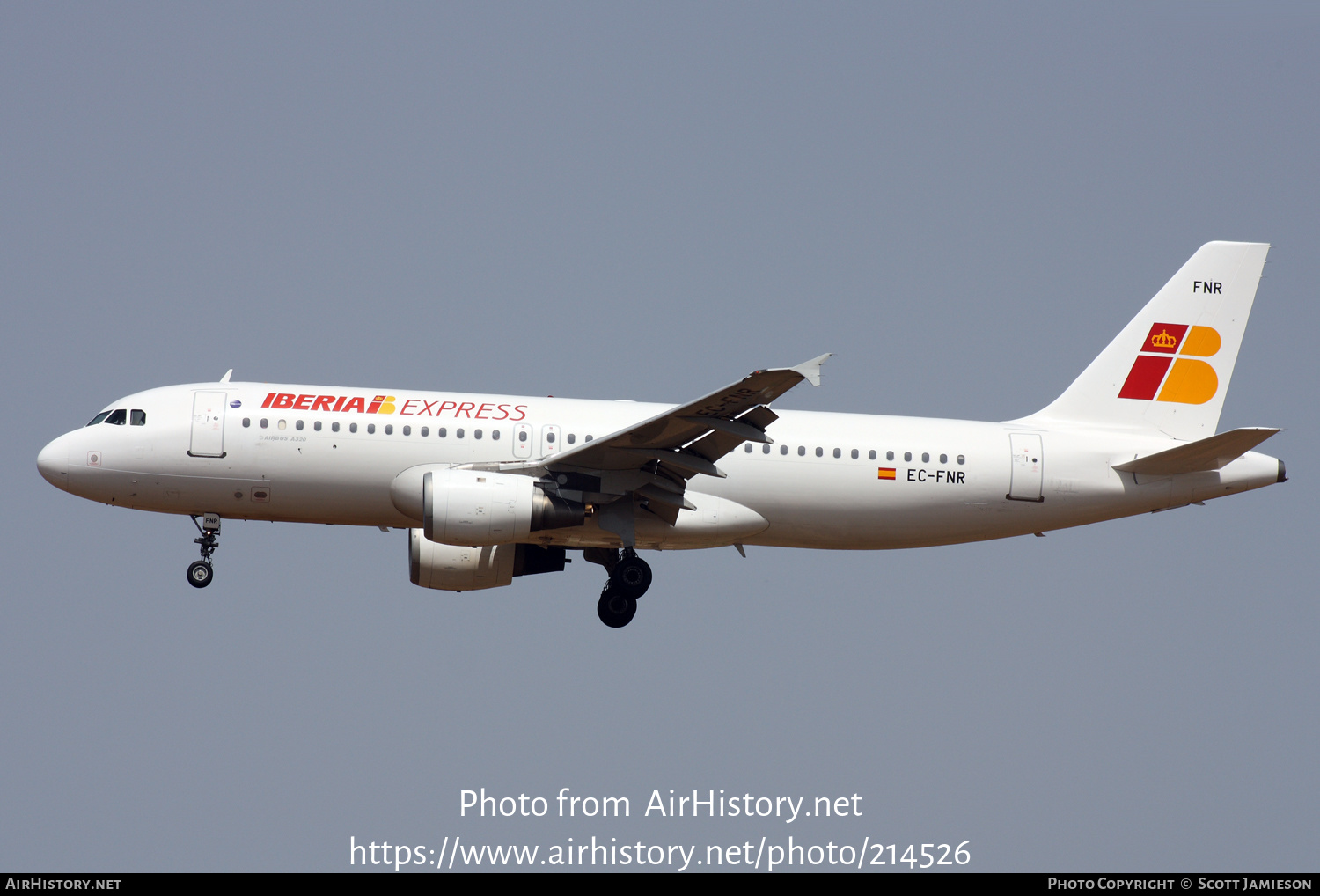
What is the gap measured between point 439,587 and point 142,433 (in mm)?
6690

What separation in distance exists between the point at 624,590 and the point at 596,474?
3.44 m

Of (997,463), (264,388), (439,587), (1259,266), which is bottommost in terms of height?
(439,587)

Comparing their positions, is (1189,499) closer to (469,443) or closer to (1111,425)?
(1111,425)

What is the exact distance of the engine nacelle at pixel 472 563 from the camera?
29.6 metres

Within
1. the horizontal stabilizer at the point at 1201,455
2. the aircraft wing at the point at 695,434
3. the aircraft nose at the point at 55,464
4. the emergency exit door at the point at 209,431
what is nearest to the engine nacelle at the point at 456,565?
the aircraft wing at the point at 695,434

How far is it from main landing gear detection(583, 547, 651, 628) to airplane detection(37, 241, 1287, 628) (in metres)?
0.04

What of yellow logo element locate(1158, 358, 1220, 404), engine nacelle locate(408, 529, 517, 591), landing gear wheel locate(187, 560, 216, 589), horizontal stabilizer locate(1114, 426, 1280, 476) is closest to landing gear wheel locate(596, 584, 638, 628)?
engine nacelle locate(408, 529, 517, 591)

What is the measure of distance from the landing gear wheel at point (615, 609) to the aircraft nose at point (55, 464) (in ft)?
35.9

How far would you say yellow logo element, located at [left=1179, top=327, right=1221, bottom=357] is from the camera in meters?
31.3

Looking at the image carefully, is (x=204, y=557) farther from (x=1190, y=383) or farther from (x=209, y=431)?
(x=1190, y=383)

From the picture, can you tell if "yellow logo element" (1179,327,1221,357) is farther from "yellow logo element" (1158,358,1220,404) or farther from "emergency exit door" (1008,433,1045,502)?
"emergency exit door" (1008,433,1045,502)

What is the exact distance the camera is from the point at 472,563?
97.9 ft

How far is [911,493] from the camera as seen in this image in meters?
28.5

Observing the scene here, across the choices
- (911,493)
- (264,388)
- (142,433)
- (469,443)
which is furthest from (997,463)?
(142,433)
